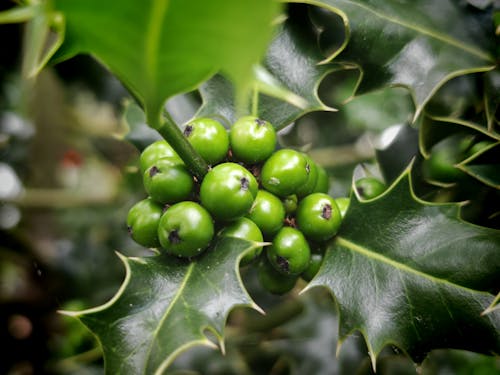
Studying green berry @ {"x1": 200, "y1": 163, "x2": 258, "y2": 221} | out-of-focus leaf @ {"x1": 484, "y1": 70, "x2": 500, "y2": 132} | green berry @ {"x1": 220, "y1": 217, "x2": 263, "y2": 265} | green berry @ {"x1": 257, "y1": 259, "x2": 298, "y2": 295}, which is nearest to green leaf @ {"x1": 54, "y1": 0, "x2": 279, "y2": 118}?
green berry @ {"x1": 200, "y1": 163, "x2": 258, "y2": 221}

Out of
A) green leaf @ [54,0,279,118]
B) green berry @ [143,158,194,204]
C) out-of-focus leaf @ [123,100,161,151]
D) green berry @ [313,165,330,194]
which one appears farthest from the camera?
out-of-focus leaf @ [123,100,161,151]

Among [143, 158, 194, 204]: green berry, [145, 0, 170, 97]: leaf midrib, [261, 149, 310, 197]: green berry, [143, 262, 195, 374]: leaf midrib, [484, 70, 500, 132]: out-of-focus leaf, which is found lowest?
[143, 262, 195, 374]: leaf midrib

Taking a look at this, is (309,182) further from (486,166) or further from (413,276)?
(486,166)

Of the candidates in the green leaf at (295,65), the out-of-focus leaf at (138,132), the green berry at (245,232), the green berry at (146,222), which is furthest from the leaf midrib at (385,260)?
the out-of-focus leaf at (138,132)

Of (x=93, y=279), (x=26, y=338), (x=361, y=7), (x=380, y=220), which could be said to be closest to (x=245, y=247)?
(x=380, y=220)

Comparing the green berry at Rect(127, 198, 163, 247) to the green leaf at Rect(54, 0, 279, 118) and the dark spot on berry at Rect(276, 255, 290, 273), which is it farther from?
the green leaf at Rect(54, 0, 279, 118)

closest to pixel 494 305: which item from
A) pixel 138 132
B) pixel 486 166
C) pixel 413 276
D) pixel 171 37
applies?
pixel 413 276

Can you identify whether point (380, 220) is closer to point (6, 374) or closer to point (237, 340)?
point (237, 340)
